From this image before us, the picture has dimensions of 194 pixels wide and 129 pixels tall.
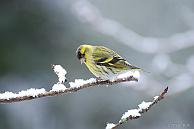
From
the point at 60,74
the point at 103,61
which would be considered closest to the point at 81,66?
the point at 103,61

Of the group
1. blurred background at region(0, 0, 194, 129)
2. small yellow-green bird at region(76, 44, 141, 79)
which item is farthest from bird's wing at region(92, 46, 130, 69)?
blurred background at region(0, 0, 194, 129)

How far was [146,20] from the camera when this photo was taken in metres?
6.70

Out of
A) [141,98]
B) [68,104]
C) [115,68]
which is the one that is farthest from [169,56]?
[115,68]

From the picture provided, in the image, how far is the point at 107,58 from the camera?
2.56 metres

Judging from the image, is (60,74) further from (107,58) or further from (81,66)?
(81,66)

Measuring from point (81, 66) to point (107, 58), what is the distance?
3.05 metres

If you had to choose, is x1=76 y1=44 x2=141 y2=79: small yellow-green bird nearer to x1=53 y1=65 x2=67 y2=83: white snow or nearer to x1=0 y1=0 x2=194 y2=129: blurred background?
x1=53 y1=65 x2=67 y2=83: white snow

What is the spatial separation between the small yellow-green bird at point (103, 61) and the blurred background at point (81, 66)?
2.72 metres

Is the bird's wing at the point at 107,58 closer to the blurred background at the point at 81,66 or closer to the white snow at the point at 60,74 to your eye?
the white snow at the point at 60,74

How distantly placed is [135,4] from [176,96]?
167 centimetres

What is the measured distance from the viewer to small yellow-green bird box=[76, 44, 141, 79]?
2.40 metres

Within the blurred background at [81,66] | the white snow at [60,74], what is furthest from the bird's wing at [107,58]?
the blurred background at [81,66]

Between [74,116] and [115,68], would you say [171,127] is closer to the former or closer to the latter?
[74,116]

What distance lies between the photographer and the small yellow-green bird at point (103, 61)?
2401mm
